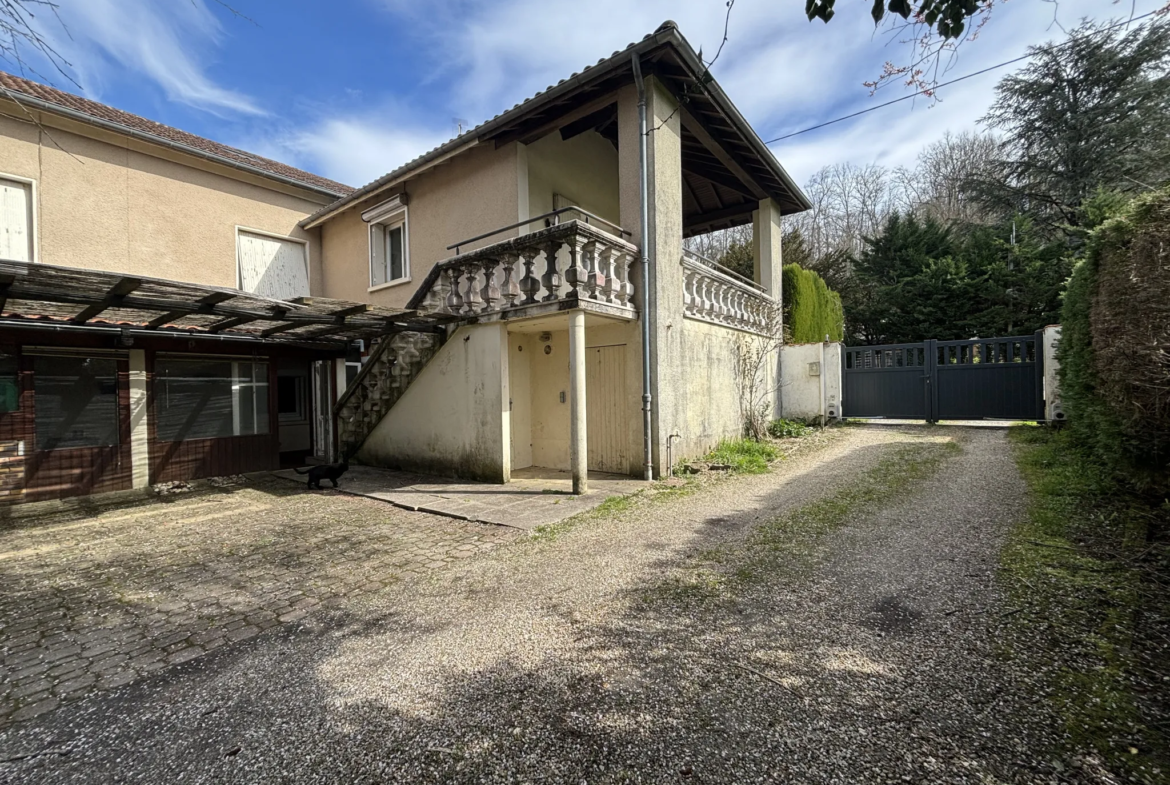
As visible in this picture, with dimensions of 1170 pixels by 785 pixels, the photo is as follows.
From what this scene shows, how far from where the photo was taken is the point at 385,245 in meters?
11.7

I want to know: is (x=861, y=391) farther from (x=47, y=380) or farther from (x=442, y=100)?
(x=47, y=380)

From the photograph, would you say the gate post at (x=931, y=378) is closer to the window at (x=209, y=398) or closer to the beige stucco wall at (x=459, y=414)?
the beige stucco wall at (x=459, y=414)

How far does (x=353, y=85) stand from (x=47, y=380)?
6.36m

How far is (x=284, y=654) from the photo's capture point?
2.83 metres

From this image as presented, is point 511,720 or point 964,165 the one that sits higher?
point 964,165

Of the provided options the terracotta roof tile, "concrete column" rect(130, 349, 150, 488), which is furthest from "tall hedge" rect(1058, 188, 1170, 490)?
the terracotta roof tile

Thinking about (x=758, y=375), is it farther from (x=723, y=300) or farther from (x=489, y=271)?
(x=489, y=271)

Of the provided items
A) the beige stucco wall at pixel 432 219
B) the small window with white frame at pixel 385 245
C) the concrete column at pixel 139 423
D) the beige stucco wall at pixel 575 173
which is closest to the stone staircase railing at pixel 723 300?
the beige stucco wall at pixel 575 173

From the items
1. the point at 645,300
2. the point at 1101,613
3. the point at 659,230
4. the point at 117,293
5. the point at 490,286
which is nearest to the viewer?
the point at 1101,613

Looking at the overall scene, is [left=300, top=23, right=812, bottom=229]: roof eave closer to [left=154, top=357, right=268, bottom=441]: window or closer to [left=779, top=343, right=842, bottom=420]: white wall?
[left=779, top=343, right=842, bottom=420]: white wall

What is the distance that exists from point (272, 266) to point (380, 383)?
5.31 m

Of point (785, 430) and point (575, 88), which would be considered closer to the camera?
point (575, 88)

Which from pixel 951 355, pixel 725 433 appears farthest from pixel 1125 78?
pixel 725 433

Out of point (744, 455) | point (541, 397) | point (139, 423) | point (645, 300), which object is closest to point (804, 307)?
point (744, 455)
